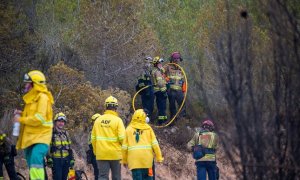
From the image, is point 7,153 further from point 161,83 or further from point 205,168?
point 161,83

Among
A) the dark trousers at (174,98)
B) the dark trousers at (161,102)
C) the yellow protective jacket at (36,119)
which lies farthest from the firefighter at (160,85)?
the yellow protective jacket at (36,119)

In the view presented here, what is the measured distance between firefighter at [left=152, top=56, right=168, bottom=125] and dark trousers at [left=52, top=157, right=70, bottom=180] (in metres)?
6.19

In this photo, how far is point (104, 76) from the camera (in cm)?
2681

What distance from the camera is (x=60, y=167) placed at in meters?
18.3

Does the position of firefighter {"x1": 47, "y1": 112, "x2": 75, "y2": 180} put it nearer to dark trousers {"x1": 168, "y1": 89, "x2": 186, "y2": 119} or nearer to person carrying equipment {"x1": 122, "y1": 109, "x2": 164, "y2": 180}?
person carrying equipment {"x1": 122, "y1": 109, "x2": 164, "y2": 180}

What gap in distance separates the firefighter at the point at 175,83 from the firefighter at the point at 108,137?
7395mm

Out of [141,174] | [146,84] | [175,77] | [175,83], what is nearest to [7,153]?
[141,174]

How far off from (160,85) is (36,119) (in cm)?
1117

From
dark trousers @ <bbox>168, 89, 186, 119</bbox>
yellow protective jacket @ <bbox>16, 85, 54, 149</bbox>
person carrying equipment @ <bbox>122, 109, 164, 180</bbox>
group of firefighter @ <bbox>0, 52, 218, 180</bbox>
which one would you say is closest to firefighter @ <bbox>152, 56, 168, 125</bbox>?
dark trousers @ <bbox>168, 89, 186, 119</bbox>

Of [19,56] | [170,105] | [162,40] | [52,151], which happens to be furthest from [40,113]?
[162,40]

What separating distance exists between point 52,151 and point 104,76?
28.8ft

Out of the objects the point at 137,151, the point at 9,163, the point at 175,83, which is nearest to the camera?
the point at 137,151

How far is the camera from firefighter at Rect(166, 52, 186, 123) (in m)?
24.7

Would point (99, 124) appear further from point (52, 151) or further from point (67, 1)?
point (67, 1)
